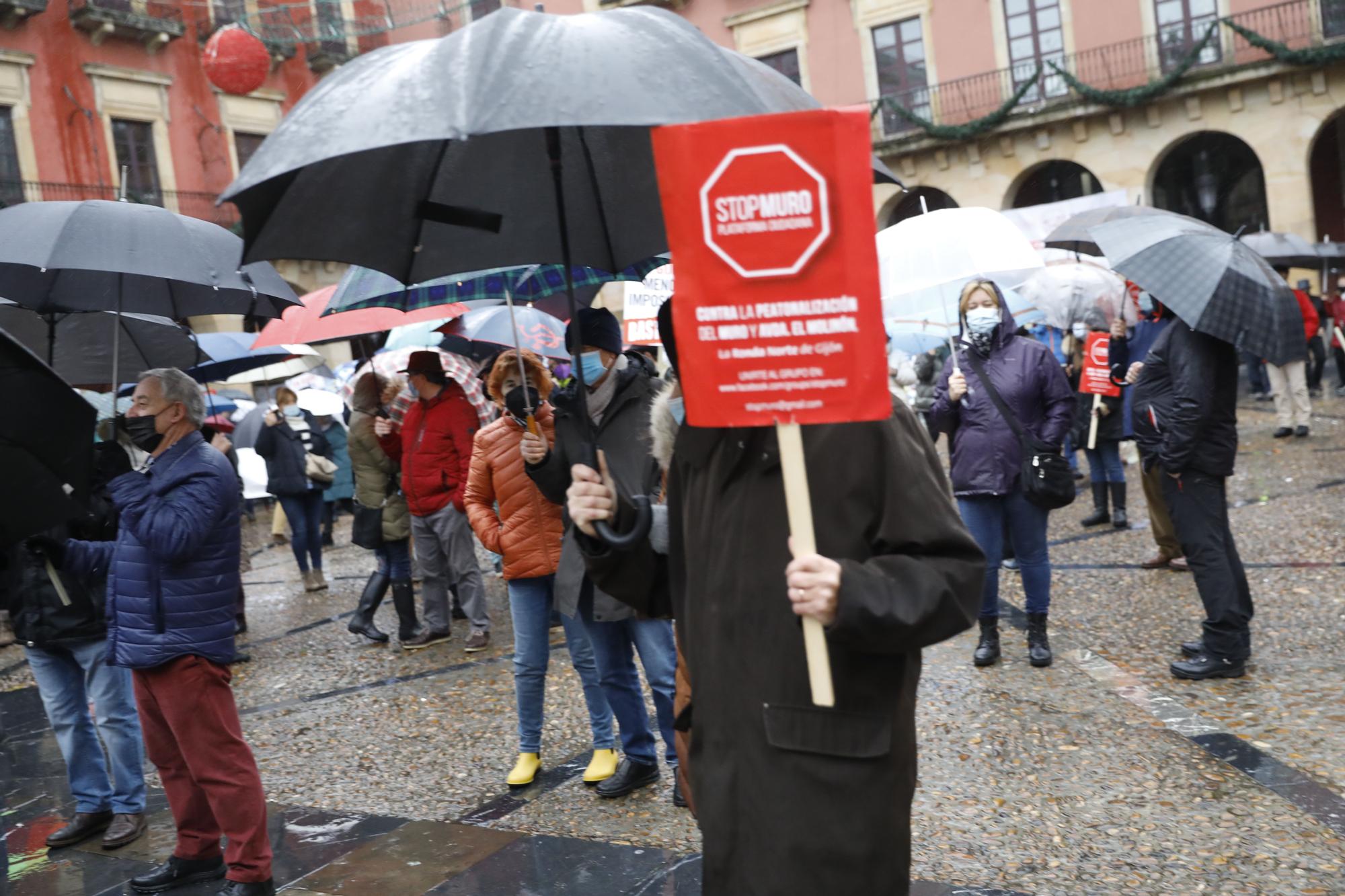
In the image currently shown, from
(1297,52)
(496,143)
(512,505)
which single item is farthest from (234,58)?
(1297,52)

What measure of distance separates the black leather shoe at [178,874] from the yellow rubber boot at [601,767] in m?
1.43

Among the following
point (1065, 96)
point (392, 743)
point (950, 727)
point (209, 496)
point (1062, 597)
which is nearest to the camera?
point (209, 496)

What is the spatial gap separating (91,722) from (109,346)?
2.72 m

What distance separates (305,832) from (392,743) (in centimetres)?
116

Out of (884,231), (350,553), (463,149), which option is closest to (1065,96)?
(350,553)

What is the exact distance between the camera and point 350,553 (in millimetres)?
13852

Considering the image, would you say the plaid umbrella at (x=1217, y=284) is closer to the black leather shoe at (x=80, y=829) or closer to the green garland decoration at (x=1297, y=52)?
the black leather shoe at (x=80, y=829)

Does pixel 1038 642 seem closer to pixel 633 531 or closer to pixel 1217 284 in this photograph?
pixel 1217 284

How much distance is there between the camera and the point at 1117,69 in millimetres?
26000

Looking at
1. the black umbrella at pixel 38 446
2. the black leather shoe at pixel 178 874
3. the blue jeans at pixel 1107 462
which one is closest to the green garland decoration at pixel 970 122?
the blue jeans at pixel 1107 462

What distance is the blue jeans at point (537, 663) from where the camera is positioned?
528 centimetres

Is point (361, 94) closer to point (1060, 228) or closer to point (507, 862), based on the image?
point (507, 862)

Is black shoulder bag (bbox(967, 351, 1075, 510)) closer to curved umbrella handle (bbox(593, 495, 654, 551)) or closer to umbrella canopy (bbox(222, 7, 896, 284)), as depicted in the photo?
umbrella canopy (bbox(222, 7, 896, 284))

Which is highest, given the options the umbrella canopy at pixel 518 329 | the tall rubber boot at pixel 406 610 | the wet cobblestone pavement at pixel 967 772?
the umbrella canopy at pixel 518 329
